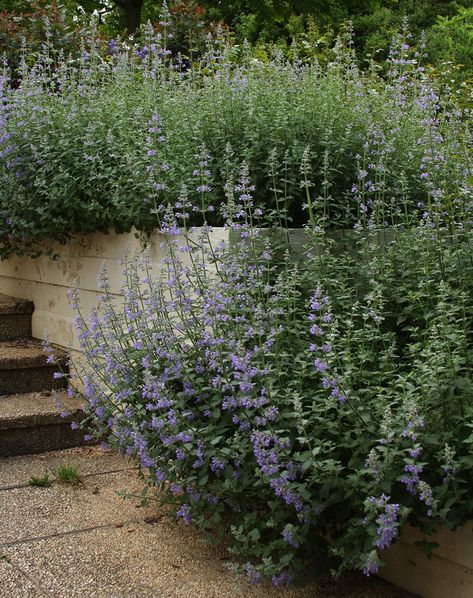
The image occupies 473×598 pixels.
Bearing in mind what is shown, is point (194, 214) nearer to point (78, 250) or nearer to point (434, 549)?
point (78, 250)

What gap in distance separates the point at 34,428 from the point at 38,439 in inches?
2.6

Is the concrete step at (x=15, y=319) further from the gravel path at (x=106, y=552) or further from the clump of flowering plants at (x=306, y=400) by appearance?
the clump of flowering plants at (x=306, y=400)

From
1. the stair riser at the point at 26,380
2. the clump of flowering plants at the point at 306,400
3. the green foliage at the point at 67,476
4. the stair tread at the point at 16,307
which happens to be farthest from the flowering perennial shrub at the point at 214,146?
the green foliage at the point at 67,476

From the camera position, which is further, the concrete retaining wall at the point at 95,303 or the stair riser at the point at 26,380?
the stair riser at the point at 26,380

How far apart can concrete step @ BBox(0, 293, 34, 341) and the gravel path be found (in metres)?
1.59

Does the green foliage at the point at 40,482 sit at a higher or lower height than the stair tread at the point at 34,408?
lower

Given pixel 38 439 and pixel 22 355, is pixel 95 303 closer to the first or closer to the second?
pixel 22 355

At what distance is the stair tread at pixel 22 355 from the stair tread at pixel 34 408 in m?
0.17

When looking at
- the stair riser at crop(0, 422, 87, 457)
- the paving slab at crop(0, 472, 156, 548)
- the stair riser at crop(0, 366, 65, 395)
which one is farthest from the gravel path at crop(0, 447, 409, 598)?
the stair riser at crop(0, 366, 65, 395)

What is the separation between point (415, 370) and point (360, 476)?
0.47 m

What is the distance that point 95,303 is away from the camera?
4.88 m

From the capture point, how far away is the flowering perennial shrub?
13.4 ft

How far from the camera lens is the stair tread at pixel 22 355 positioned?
15.7ft

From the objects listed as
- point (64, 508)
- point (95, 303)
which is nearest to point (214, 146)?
point (95, 303)
